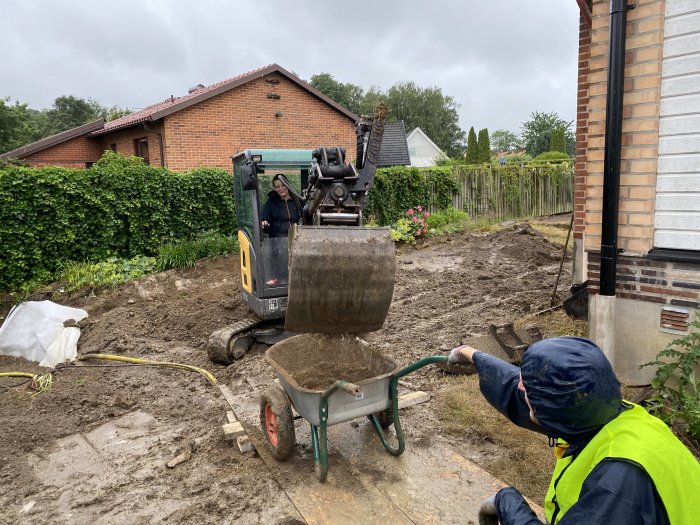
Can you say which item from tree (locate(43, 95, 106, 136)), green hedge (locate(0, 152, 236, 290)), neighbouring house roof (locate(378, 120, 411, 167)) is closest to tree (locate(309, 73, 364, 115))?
tree (locate(43, 95, 106, 136))

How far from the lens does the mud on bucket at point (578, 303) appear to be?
6.07 m

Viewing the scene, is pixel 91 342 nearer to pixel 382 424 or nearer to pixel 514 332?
pixel 382 424

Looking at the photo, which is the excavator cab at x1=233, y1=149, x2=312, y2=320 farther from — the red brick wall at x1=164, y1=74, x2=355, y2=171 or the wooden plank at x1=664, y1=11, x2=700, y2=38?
the red brick wall at x1=164, y1=74, x2=355, y2=171

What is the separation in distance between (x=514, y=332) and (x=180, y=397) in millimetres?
3695

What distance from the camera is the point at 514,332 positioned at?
19.2 ft

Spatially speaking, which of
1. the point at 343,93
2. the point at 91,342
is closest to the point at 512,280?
the point at 91,342

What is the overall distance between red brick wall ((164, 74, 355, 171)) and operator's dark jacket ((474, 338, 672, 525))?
53.0 ft

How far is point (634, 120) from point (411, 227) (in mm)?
10492

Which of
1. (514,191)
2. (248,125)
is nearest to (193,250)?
(248,125)

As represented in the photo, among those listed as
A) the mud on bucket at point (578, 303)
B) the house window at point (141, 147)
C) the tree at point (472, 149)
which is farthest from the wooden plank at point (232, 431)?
the tree at point (472, 149)

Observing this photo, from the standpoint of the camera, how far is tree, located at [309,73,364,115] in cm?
6469

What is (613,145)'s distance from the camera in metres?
4.65

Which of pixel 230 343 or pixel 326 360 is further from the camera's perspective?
pixel 230 343

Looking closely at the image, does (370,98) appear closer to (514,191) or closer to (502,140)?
(502,140)
